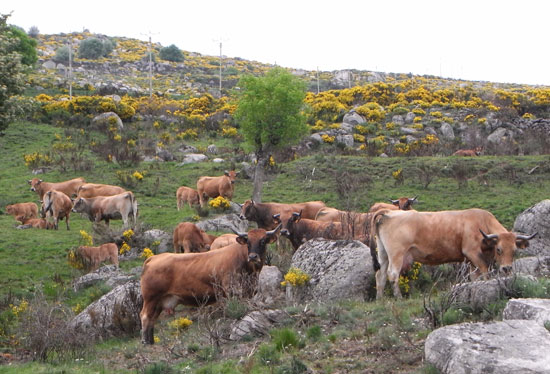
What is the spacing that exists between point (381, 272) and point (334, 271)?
0.96 metres

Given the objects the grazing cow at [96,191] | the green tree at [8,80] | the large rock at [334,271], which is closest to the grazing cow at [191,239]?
the large rock at [334,271]

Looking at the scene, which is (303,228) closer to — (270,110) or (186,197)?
(186,197)

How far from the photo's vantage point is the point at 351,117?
44.5 meters

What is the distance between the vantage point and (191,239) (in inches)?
659

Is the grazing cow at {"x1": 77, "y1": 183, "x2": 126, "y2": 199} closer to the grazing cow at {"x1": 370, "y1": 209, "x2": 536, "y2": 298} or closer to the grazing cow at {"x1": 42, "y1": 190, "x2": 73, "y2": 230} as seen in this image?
the grazing cow at {"x1": 42, "y1": 190, "x2": 73, "y2": 230}

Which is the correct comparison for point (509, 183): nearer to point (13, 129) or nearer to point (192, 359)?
point (192, 359)

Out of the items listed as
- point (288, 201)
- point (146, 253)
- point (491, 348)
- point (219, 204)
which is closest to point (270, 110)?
point (288, 201)

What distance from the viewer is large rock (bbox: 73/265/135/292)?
14.3m

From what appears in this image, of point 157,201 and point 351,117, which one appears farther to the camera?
point 351,117

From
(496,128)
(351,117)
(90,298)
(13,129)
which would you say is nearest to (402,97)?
(351,117)

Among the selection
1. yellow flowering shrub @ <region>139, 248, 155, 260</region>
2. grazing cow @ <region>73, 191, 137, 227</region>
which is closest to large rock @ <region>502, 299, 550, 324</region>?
yellow flowering shrub @ <region>139, 248, 155, 260</region>

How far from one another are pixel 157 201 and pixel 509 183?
1650 centimetres

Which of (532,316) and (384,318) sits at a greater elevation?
(532,316)

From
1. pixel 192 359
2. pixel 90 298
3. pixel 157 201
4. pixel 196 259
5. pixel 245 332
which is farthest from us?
pixel 157 201
